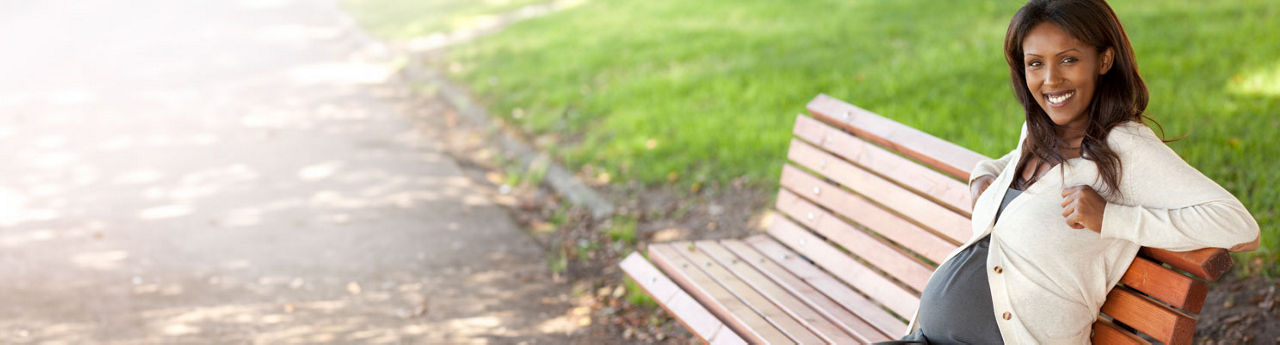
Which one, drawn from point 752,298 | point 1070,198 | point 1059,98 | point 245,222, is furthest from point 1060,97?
point 245,222

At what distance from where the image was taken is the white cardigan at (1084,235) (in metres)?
2.33

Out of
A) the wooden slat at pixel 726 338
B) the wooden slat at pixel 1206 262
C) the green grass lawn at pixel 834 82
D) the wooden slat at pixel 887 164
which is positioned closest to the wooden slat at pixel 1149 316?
the wooden slat at pixel 1206 262

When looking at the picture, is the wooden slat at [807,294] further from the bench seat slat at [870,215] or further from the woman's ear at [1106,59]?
the woman's ear at [1106,59]

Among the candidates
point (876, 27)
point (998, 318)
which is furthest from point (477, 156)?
point (998, 318)

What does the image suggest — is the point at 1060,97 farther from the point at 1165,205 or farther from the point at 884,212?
the point at 884,212

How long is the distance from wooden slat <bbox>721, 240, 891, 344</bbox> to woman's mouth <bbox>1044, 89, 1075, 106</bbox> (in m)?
0.97

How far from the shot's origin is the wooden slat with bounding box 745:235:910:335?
3414mm

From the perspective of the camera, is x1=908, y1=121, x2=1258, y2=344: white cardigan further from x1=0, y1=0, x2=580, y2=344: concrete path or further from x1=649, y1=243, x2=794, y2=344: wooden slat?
x1=0, y1=0, x2=580, y2=344: concrete path

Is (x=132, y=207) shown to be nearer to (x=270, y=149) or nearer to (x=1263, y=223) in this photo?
(x=270, y=149)

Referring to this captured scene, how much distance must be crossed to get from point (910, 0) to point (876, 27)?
106 centimetres

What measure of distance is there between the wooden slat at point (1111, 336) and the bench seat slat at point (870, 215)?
0.71 meters

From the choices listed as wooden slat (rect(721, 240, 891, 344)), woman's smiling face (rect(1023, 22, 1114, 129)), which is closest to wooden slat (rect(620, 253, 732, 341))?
wooden slat (rect(721, 240, 891, 344))

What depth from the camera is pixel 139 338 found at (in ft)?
15.0

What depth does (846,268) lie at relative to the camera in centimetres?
381
